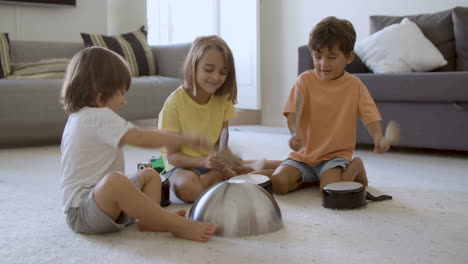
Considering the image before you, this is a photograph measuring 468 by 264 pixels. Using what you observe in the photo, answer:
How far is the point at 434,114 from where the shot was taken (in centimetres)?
262

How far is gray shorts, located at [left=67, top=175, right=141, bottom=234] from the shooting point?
1.26 metres

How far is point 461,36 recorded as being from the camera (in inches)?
122

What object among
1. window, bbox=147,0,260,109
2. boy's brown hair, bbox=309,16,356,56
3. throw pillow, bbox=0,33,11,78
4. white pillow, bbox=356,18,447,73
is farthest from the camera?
window, bbox=147,0,260,109

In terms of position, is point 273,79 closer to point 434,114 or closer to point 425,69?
point 425,69

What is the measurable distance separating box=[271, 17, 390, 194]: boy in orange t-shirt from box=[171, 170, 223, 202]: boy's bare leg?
242 millimetres

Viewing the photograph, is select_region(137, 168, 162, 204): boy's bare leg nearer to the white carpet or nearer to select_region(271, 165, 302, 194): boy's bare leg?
the white carpet

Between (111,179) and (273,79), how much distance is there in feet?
11.4

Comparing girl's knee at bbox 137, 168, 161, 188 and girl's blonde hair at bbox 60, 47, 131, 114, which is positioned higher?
girl's blonde hair at bbox 60, 47, 131, 114

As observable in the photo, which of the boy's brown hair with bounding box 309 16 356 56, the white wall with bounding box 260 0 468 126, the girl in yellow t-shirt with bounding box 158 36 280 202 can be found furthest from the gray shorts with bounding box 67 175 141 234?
the white wall with bounding box 260 0 468 126

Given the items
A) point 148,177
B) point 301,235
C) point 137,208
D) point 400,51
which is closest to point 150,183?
point 148,177

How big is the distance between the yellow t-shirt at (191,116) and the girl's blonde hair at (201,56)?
4 centimetres

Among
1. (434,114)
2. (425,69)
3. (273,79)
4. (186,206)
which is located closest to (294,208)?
(186,206)

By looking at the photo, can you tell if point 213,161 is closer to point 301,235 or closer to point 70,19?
point 301,235

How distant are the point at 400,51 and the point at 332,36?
142 cm
